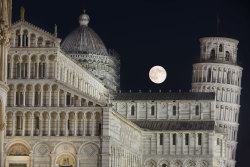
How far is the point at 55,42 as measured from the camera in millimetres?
90375

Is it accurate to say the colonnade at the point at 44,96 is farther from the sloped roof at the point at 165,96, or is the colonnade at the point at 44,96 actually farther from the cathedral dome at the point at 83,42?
the cathedral dome at the point at 83,42

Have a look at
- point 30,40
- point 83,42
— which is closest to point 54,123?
point 30,40

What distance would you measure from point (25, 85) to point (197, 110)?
124 ft

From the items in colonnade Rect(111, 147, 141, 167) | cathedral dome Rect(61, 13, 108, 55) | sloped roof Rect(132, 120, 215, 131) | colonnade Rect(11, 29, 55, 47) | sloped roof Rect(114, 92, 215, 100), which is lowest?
colonnade Rect(111, 147, 141, 167)

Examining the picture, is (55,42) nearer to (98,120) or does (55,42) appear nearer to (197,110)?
(98,120)

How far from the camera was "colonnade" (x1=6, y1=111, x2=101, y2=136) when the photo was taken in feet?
293

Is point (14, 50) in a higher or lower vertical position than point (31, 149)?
higher

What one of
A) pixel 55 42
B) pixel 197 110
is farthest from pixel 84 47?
pixel 55 42

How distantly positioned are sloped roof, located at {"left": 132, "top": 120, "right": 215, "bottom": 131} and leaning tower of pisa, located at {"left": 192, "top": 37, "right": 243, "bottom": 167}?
2073 centimetres

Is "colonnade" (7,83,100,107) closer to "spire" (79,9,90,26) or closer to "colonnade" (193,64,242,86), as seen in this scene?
"spire" (79,9,90,26)

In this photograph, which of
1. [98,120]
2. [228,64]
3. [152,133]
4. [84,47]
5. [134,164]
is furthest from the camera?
[228,64]

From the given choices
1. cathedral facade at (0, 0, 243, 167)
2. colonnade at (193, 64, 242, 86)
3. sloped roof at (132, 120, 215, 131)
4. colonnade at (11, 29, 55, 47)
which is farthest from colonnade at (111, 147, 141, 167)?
colonnade at (193, 64, 242, 86)

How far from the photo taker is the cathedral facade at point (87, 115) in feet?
293

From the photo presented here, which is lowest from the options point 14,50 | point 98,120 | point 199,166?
Answer: point 199,166
